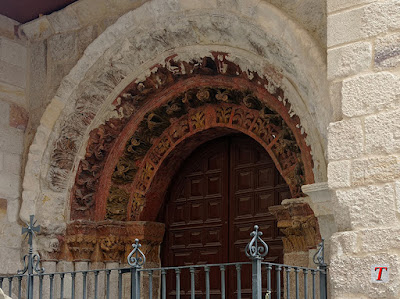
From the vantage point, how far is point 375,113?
10.6 feet

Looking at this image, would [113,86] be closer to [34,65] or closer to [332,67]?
[34,65]

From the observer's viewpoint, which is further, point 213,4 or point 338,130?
point 213,4

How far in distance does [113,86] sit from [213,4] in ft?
4.49

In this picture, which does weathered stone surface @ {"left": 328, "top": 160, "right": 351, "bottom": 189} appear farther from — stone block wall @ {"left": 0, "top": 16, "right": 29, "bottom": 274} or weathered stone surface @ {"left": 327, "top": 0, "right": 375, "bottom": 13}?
stone block wall @ {"left": 0, "top": 16, "right": 29, "bottom": 274}

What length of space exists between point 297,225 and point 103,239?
76.0 inches

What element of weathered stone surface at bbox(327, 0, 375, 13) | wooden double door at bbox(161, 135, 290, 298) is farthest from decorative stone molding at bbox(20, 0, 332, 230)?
wooden double door at bbox(161, 135, 290, 298)

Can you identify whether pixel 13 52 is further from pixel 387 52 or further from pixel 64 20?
Answer: pixel 387 52

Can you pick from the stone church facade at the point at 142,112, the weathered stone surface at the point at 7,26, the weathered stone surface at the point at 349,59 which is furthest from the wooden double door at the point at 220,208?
the weathered stone surface at the point at 349,59

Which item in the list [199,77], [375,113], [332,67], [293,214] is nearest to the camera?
[375,113]

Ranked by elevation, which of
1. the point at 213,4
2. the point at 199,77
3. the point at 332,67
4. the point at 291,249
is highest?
the point at 213,4

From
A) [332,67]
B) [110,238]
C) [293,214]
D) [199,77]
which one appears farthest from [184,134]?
[332,67]

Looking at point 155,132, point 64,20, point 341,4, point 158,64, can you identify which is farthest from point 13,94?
point 341,4

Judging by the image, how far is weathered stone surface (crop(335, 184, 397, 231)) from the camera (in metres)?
3.12

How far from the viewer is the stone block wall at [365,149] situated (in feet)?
10.2
